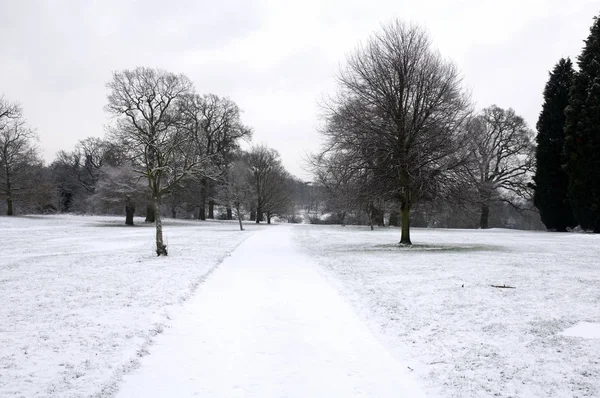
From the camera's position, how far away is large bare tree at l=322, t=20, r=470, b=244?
709 inches

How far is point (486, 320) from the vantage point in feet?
21.0

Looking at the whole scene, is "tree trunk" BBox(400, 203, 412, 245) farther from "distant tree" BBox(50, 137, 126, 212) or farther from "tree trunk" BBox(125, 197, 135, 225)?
"distant tree" BBox(50, 137, 126, 212)

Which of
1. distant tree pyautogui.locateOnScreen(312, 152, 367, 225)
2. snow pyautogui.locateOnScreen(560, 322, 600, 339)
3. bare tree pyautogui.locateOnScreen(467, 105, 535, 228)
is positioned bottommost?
snow pyautogui.locateOnScreen(560, 322, 600, 339)

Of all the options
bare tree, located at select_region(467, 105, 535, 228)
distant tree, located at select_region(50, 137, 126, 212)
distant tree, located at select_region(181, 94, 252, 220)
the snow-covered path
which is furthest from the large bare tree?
distant tree, located at select_region(50, 137, 126, 212)

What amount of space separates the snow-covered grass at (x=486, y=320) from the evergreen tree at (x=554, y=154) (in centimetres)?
2521

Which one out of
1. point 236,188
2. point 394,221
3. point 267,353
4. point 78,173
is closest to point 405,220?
point 267,353

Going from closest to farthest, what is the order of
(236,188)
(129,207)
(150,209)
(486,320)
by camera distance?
(486,320)
(236,188)
(129,207)
(150,209)

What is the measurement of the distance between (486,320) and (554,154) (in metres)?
34.2

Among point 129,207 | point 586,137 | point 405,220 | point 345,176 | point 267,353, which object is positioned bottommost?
point 267,353

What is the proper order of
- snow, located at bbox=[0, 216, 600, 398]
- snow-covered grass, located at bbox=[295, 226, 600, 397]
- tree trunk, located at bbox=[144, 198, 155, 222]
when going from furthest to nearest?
tree trunk, located at bbox=[144, 198, 155, 222]
snow-covered grass, located at bbox=[295, 226, 600, 397]
snow, located at bbox=[0, 216, 600, 398]

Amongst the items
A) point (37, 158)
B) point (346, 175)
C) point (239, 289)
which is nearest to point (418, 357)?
point (239, 289)

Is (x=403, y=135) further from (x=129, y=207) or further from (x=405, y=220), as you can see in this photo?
(x=129, y=207)

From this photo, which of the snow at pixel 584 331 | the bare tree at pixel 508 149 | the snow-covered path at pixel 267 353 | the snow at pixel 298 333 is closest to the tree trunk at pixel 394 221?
the bare tree at pixel 508 149

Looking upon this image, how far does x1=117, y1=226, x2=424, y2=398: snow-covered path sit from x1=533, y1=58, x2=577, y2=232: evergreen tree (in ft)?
110
